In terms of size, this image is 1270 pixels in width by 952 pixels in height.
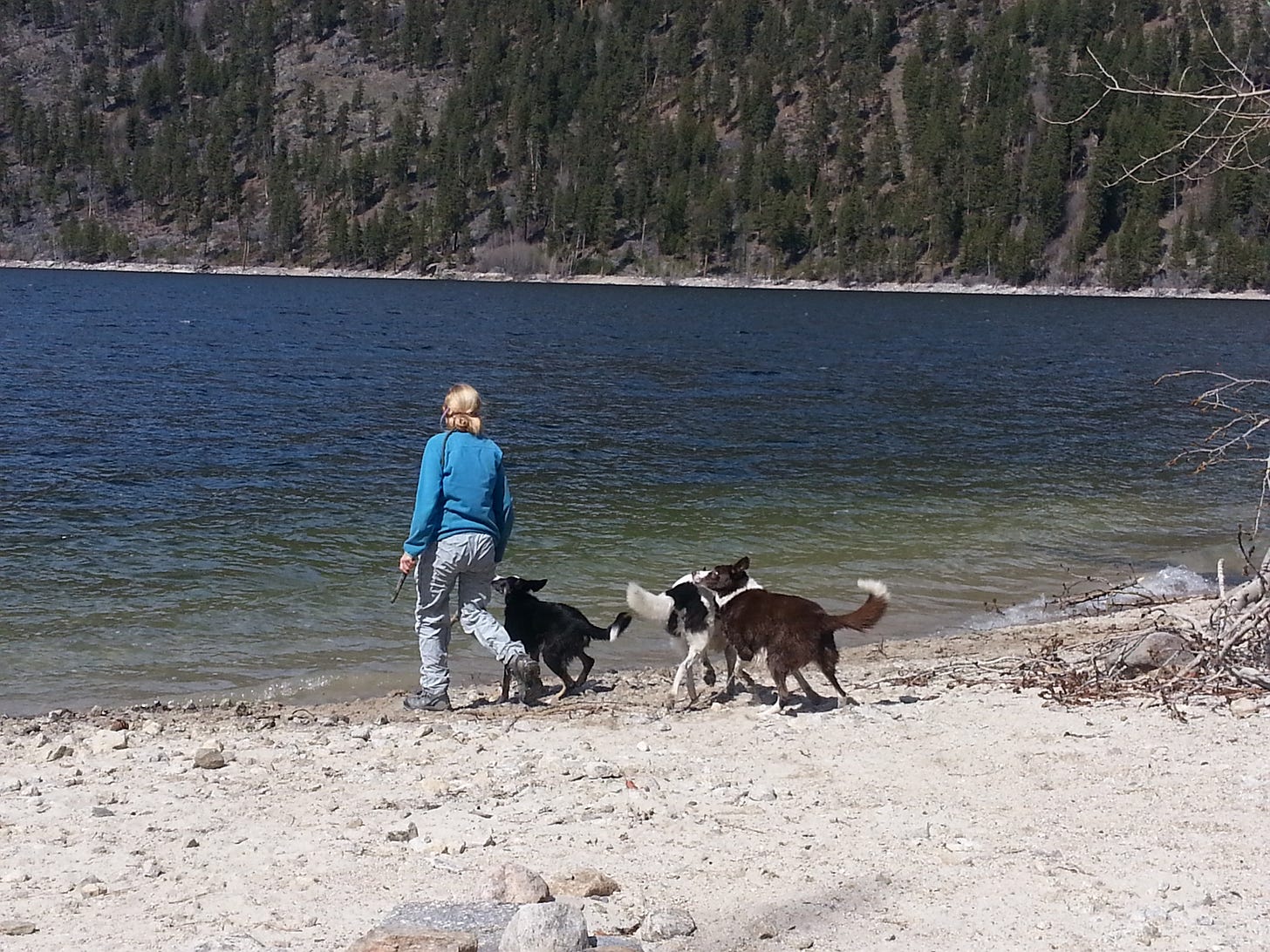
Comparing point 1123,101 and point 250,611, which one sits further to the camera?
point 1123,101

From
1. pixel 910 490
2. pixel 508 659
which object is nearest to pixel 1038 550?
pixel 910 490

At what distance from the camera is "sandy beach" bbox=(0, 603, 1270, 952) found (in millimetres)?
5250

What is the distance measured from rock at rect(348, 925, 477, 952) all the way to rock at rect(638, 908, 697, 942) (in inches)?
30.0

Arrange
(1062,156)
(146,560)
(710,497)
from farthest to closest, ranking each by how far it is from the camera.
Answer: (1062,156), (710,497), (146,560)

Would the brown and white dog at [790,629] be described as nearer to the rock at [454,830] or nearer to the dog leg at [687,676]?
the dog leg at [687,676]

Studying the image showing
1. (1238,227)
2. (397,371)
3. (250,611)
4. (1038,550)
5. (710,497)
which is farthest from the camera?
(1238,227)

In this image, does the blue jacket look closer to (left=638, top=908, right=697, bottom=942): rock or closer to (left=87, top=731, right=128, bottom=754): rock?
(left=87, top=731, right=128, bottom=754): rock

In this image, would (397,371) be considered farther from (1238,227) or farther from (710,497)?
(1238,227)

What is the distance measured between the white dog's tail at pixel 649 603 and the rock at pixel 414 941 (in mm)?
4235

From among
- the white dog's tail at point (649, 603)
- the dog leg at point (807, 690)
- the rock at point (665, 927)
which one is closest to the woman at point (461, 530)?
the white dog's tail at point (649, 603)

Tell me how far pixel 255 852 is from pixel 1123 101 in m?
193

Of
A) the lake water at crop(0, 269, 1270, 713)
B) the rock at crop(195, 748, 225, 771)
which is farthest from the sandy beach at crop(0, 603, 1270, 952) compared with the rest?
the lake water at crop(0, 269, 1270, 713)

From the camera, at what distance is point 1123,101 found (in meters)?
177

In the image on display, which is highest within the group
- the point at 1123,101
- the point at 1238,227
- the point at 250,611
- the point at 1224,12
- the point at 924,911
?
the point at 1224,12
